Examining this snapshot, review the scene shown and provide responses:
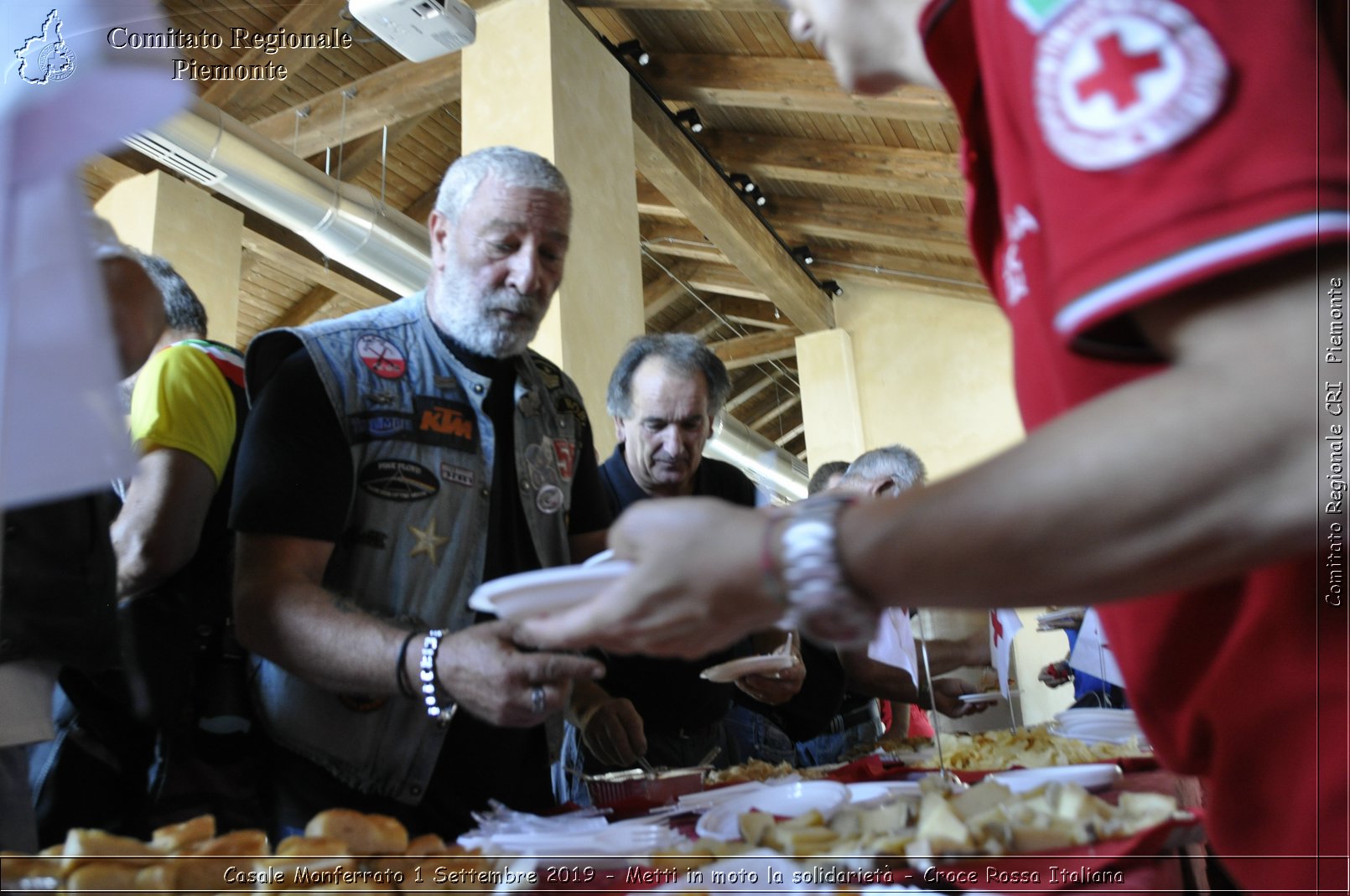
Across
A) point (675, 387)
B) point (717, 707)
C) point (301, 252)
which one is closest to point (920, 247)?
point (301, 252)

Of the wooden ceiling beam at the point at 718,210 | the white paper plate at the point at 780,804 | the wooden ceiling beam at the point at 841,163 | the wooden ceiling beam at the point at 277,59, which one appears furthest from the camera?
the wooden ceiling beam at the point at 841,163

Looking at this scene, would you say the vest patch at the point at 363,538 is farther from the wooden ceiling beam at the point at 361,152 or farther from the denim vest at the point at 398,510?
the wooden ceiling beam at the point at 361,152

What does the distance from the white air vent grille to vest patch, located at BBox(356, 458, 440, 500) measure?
10.9ft

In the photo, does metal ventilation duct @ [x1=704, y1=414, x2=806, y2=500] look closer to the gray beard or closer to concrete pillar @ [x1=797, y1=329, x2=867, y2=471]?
concrete pillar @ [x1=797, y1=329, x2=867, y2=471]

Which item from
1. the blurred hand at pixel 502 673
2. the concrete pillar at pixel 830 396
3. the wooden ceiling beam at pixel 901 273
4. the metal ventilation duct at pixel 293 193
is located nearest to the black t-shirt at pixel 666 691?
the blurred hand at pixel 502 673

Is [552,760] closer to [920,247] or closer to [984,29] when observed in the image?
[984,29]

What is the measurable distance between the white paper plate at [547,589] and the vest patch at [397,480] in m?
0.91

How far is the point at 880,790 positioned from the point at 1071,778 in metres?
0.25

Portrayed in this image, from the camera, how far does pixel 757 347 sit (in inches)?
408

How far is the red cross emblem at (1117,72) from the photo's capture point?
0.49 metres

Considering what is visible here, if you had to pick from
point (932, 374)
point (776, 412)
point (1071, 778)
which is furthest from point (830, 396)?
point (1071, 778)

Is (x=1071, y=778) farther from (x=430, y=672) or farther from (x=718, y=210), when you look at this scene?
(x=718, y=210)

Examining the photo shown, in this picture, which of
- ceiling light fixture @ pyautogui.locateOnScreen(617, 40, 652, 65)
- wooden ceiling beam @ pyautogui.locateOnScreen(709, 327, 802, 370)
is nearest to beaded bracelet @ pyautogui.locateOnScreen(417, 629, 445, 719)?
ceiling light fixture @ pyautogui.locateOnScreen(617, 40, 652, 65)

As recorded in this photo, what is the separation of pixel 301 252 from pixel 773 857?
7.44 m
